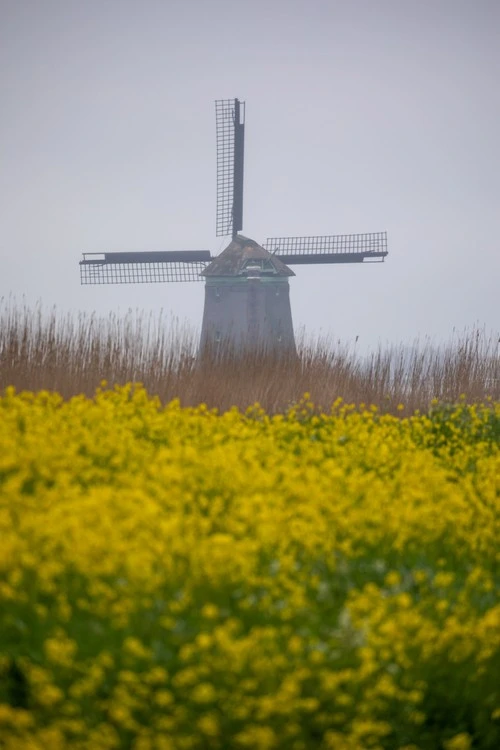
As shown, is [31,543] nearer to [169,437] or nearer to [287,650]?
[287,650]

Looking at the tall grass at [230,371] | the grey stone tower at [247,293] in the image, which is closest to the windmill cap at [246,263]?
the grey stone tower at [247,293]

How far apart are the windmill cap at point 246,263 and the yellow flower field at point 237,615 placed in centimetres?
2011

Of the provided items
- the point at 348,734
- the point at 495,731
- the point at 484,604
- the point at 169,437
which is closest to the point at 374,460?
the point at 169,437

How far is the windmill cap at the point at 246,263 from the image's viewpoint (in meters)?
26.6

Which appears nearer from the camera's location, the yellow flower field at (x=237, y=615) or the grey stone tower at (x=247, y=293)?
the yellow flower field at (x=237, y=615)

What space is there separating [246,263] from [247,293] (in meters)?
1.34

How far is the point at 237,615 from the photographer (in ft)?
15.2

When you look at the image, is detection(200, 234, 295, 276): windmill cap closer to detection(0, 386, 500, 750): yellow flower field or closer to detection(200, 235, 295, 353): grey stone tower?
detection(200, 235, 295, 353): grey stone tower

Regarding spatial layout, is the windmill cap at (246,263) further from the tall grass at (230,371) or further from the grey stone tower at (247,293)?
the tall grass at (230,371)

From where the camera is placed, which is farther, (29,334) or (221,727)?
(29,334)

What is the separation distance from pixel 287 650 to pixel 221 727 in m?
0.44

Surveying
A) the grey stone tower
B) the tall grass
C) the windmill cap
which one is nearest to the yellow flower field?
the tall grass

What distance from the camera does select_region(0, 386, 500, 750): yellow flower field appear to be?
Answer: 3955 mm

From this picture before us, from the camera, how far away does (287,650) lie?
4.27 metres
